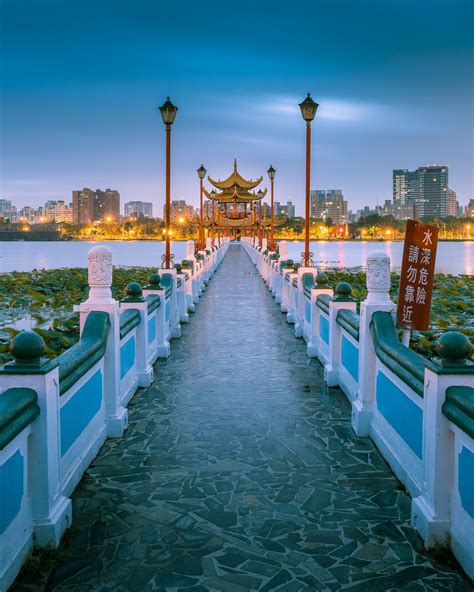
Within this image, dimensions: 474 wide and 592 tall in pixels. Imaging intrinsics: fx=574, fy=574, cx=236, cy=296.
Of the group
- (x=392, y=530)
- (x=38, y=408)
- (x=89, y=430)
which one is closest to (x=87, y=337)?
(x=89, y=430)

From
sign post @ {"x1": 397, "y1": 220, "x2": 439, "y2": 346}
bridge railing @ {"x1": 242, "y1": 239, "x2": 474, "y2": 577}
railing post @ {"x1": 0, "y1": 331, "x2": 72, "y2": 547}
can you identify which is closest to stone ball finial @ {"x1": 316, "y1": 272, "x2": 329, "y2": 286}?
bridge railing @ {"x1": 242, "y1": 239, "x2": 474, "y2": 577}

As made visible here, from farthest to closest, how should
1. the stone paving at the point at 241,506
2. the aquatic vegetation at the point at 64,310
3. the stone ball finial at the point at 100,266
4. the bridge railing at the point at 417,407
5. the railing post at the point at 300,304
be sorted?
the railing post at the point at 300,304
the aquatic vegetation at the point at 64,310
the stone ball finial at the point at 100,266
the bridge railing at the point at 417,407
the stone paving at the point at 241,506

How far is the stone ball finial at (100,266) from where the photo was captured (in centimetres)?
588

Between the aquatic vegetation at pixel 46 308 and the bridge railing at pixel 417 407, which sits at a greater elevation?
the bridge railing at pixel 417 407

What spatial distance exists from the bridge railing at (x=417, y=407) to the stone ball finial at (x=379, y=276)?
0.03 feet

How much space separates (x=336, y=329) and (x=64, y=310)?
13.0 m

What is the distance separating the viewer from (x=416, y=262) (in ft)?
18.8

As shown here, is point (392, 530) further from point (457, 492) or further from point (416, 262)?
point (416, 262)

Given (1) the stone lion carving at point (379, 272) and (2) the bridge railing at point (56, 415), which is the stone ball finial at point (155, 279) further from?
(1) the stone lion carving at point (379, 272)

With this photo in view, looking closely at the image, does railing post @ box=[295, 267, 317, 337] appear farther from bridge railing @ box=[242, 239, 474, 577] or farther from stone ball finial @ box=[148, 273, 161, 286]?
bridge railing @ box=[242, 239, 474, 577]

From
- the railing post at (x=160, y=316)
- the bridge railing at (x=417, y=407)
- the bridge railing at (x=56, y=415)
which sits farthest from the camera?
the railing post at (x=160, y=316)

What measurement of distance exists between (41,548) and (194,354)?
22.5 feet

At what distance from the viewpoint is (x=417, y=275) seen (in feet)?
18.9

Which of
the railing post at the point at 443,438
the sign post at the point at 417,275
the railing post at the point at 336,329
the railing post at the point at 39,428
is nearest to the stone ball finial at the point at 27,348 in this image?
the railing post at the point at 39,428
